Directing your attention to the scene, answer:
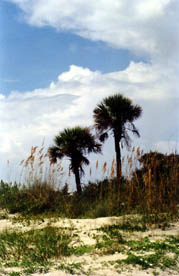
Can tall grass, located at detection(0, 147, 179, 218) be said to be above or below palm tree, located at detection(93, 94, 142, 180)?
below

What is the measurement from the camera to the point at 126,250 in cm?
588

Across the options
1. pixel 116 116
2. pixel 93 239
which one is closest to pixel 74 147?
pixel 116 116

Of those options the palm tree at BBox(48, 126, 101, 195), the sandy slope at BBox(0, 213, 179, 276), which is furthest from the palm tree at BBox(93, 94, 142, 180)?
the sandy slope at BBox(0, 213, 179, 276)

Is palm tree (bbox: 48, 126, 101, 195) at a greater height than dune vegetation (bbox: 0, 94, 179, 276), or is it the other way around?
palm tree (bbox: 48, 126, 101, 195)

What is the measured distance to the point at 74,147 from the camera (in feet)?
52.5

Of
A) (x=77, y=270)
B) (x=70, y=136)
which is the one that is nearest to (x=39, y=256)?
(x=77, y=270)

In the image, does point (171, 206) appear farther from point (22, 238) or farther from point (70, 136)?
point (70, 136)

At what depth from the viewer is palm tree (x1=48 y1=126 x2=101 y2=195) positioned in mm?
15914

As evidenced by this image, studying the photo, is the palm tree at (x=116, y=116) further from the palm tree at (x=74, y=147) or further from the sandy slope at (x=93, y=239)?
the sandy slope at (x=93, y=239)

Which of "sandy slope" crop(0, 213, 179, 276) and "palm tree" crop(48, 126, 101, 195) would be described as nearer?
"sandy slope" crop(0, 213, 179, 276)

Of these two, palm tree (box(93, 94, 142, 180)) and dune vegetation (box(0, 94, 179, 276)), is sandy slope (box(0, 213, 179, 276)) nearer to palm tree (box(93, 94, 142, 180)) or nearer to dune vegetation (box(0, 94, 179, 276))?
dune vegetation (box(0, 94, 179, 276))

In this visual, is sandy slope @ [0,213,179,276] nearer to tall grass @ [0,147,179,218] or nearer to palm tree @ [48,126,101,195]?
tall grass @ [0,147,179,218]

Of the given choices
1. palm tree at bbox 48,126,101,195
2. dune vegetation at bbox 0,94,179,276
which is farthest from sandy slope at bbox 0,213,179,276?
palm tree at bbox 48,126,101,195

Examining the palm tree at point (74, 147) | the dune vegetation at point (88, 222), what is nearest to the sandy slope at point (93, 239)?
the dune vegetation at point (88, 222)
